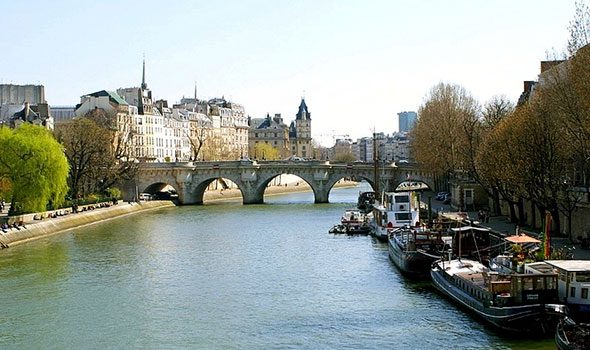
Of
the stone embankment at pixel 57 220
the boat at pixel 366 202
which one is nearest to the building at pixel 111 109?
the stone embankment at pixel 57 220

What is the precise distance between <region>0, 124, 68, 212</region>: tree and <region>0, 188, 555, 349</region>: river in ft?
17.2

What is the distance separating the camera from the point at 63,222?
2749 inches

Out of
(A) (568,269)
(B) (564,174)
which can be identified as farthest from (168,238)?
(A) (568,269)

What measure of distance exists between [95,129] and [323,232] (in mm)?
38487

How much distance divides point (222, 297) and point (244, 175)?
66123 millimetres

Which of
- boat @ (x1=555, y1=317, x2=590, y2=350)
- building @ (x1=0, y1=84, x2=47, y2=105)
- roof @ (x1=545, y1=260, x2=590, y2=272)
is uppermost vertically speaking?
building @ (x1=0, y1=84, x2=47, y2=105)

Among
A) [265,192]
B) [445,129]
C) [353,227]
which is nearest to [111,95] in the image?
[265,192]

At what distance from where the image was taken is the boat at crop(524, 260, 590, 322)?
94.5 feet

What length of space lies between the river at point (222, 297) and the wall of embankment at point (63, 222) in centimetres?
106

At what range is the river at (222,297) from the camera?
31062 millimetres

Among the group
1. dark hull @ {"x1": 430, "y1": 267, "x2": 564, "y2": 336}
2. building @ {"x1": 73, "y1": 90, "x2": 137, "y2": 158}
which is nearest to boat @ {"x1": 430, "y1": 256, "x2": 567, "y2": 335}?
dark hull @ {"x1": 430, "y1": 267, "x2": 564, "y2": 336}

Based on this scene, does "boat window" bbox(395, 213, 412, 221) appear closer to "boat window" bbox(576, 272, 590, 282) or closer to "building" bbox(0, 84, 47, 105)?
"boat window" bbox(576, 272, 590, 282)

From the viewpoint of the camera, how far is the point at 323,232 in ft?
218

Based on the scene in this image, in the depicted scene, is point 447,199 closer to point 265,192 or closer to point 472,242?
point 472,242
